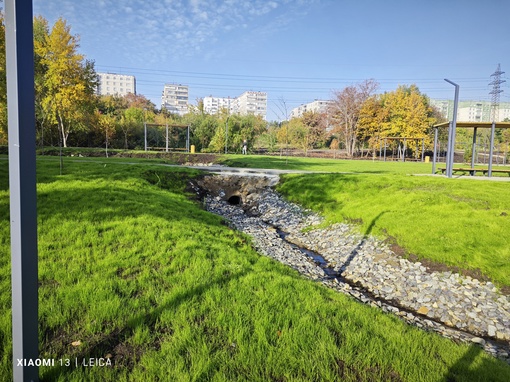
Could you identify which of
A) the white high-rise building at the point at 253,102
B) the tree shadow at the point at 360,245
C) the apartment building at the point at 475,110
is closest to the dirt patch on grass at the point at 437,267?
the tree shadow at the point at 360,245

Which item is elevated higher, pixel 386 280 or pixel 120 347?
pixel 120 347

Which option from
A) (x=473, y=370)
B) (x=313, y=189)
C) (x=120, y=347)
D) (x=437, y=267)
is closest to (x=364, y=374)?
(x=473, y=370)

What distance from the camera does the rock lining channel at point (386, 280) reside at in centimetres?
528

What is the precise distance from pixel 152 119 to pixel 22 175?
147ft

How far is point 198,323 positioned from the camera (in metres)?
3.50

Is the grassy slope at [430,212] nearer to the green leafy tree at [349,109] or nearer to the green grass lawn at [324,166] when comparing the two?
the green grass lawn at [324,166]

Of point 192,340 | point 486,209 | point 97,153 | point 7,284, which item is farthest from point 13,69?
point 97,153

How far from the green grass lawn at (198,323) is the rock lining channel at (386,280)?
4.49 feet

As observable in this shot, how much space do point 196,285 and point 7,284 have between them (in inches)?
93.1

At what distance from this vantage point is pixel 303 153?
1665 inches

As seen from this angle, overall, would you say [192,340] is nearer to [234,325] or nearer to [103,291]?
[234,325]

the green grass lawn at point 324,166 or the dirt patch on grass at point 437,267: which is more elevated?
the green grass lawn at point 324,166

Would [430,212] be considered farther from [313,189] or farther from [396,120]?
[396,120]

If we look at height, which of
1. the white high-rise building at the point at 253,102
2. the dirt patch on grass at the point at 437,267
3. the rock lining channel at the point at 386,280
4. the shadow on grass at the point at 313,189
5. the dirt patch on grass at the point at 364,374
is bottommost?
the rock lining channel at the point at 386,280
